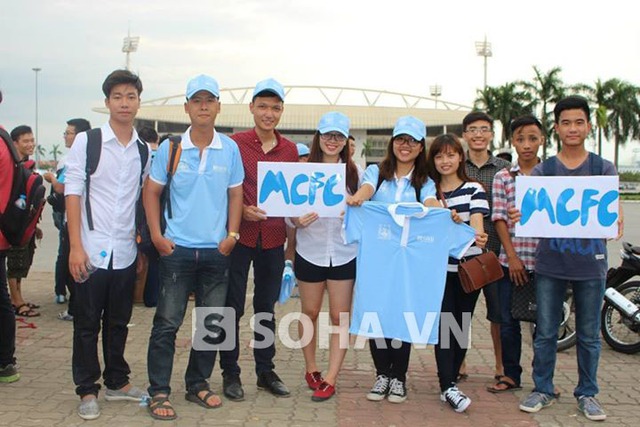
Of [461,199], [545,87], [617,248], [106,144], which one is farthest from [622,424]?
[545,87]

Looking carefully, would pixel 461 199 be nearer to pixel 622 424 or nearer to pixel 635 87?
pixel 622 424

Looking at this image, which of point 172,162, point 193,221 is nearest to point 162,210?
point 193,221

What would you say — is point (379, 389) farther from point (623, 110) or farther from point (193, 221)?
point (623, 110)

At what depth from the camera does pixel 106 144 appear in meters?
4.54

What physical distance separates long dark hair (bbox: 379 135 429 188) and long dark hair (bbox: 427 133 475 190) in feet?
0.15

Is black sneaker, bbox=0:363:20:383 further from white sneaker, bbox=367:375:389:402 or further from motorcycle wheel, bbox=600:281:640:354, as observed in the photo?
motorcycle wheel, bbox=600:281:640:354

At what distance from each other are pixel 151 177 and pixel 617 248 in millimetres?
12360

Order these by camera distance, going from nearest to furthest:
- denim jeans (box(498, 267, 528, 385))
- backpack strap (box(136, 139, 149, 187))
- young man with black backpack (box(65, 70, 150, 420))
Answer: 1. young man with black backpack (box(65, 70, 150, 420))
2. backpack strap (box(136, 139, 149, 187))
3. denim jeans (box(498, 267, 528, 385))

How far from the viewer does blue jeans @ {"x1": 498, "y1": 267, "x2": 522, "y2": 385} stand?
5219 millimetres

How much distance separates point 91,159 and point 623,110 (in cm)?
5824

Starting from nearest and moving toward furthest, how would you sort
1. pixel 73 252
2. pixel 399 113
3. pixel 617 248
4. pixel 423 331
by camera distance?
pixel 73 252 → pixel 423 331 → pixel 617 248 → pixel 399 113

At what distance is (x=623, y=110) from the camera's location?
5578 centimetres

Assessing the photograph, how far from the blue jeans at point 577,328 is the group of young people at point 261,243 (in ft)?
0.03

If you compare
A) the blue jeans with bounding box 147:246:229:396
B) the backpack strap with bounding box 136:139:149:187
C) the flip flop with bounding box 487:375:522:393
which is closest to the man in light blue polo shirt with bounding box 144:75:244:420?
the blue jeans with bounding box 147:246:229:396
